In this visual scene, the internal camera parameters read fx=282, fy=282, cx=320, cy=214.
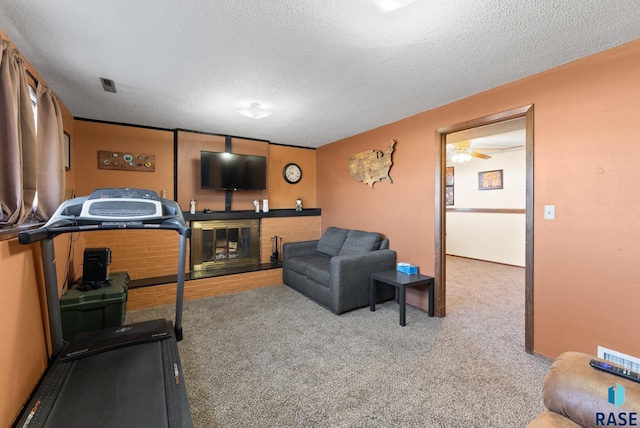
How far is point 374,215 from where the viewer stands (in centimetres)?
407

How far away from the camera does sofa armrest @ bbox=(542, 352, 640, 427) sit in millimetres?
943

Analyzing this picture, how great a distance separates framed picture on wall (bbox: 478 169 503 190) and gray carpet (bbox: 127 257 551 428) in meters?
3.12

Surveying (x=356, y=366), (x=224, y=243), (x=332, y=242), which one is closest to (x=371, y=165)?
(x=332, y=242)

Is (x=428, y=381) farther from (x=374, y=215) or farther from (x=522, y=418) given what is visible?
(x=374, y=215)

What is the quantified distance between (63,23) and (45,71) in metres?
0.89

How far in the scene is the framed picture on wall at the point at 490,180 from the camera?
5.85 metres

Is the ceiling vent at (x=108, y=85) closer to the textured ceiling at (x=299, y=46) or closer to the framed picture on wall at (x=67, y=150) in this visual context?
the textured ceiling at (x=299, y=46)

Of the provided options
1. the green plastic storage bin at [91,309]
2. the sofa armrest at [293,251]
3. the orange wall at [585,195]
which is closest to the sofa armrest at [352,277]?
the sofa armrest at [293,251]

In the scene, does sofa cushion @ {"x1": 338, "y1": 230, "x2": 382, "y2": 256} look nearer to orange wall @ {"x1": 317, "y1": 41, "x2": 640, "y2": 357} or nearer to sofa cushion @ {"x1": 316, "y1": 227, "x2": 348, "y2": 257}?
sofa cushion @ {"x1": 316, "y1": 227, "x2": 348, "y2": 257}

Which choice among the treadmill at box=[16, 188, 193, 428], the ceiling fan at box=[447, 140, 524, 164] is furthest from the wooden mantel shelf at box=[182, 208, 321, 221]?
the ceiling fan at box=[447, 140, 524, 164]

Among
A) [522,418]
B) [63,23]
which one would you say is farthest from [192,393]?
[63,23]

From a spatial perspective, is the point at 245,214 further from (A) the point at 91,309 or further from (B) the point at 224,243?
(A) the point at 91,309

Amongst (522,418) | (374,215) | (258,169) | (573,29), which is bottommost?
(522,418)

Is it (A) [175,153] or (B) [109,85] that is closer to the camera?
(B) [109,85]
